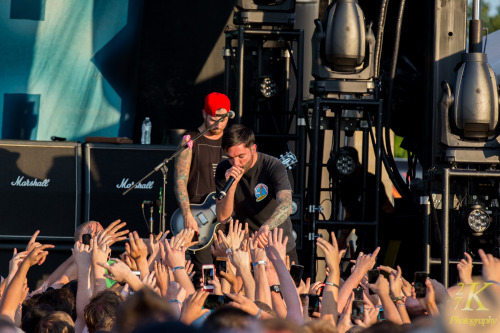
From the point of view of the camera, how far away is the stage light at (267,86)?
7.37 m

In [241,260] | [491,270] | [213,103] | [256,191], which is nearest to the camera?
[491,270]

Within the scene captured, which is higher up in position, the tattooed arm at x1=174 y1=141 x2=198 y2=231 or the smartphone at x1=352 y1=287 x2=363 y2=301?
the tattooed arm at x1=174 y1=141 x2=198 y2=231

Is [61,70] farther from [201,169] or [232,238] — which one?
[232,238]

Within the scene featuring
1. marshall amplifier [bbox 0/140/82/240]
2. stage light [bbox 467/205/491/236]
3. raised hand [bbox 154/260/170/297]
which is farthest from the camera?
marshall amplifier [bbox 0/140/82/240]

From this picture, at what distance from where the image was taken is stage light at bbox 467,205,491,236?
20.7 feet

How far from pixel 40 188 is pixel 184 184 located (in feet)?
5.43

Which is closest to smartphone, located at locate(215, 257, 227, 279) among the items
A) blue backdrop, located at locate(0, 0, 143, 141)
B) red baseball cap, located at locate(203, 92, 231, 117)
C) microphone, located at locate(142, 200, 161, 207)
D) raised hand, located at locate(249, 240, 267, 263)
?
raised hand, located at locate(249, 240, 267, 263)

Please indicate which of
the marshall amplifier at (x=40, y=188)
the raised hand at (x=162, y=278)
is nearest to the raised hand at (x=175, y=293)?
the raised hand at (x=162, y=278)

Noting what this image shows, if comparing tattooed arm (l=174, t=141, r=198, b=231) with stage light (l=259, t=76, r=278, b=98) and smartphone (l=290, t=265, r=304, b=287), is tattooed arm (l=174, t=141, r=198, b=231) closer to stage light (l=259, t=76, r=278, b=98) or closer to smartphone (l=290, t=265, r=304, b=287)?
stage light (l=259, t=76, r=278, b=98)

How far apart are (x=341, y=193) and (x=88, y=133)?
9.17ft

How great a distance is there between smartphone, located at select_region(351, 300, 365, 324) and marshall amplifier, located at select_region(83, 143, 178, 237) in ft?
11.8

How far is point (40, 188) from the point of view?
7.33m

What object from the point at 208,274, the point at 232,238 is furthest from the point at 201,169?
the point at 208,274

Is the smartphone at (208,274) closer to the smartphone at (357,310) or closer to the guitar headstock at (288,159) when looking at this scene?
the smartphone at (357,310)
